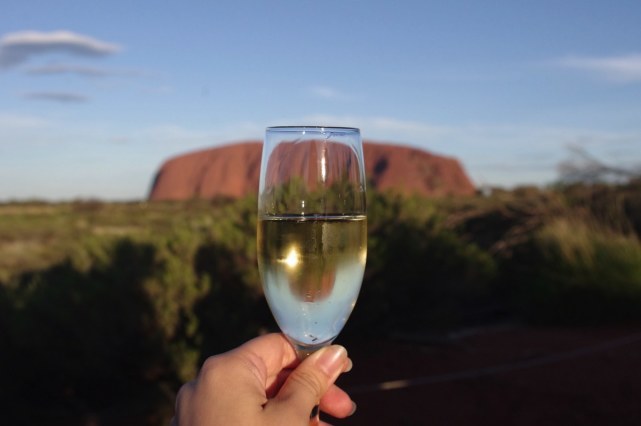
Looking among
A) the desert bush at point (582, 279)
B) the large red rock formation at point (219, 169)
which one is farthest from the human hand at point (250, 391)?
the large red rock formation at point (219, 169)

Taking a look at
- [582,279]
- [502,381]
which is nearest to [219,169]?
[582,279]

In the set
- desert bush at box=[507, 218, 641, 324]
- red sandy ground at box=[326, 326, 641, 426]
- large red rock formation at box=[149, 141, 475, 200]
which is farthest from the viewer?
large red rock formation at box=[149, 141, 475, 200]

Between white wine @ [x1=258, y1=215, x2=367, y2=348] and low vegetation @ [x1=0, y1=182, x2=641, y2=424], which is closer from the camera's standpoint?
white wine @ [x1=258, y1=215, x2=367, y2=348]

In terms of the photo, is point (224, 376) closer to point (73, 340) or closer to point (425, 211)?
point (73, 340)

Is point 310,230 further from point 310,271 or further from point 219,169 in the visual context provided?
point 219,169

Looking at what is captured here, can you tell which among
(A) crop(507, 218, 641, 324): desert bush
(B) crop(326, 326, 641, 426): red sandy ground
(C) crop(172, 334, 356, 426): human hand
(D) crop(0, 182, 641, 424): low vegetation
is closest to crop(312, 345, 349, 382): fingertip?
(C) crop(172, 334, 356, 426): human hand

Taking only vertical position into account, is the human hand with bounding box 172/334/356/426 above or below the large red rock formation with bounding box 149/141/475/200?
below

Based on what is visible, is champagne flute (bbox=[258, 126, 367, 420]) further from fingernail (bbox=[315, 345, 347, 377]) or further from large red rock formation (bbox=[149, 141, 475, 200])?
large red rock formation (bbox=[149, 141, 475, 200])

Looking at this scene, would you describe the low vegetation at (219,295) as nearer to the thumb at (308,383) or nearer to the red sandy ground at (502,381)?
the red sandy ground at (502,381)

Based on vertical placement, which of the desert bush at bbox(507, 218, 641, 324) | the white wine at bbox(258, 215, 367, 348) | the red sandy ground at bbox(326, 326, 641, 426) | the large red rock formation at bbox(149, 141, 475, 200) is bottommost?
the red sandy ground at bbox(326, 326, 641, 426)
